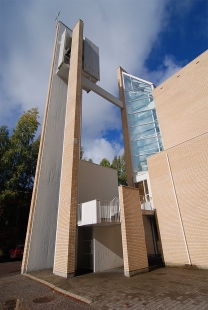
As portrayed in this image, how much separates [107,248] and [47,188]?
5.31m

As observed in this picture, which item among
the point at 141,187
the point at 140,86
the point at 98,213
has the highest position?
the point at 140,86

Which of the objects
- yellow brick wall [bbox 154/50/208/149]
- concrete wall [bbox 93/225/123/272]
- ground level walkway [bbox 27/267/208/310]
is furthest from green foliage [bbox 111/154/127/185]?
ground level walkway [bbox 27/267/208/310]

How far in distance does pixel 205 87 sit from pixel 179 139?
4153 millimetres

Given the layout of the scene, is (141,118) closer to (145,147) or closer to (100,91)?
(145,147)

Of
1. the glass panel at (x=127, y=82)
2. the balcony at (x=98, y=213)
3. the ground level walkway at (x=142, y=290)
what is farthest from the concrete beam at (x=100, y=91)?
the ground level walkway at (x=142, y=290)

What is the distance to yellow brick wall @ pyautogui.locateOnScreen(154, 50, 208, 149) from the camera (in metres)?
12.6

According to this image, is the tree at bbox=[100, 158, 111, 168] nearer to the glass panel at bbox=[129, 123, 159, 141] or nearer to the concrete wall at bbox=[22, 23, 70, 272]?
the glass panel at bbox=[129, 123, 159, 141]

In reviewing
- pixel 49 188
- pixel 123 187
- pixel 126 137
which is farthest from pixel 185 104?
pixel 49 188

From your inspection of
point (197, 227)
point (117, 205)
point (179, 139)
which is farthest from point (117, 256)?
point (179, 139)

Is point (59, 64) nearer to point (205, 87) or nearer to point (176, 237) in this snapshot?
point (205, 87)

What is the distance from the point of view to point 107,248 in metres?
10.1

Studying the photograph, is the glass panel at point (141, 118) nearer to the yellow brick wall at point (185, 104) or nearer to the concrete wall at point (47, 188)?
the yellow brick wall at point (185, 104)

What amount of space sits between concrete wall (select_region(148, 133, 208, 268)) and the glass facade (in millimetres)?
3250

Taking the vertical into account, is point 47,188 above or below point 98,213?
above
